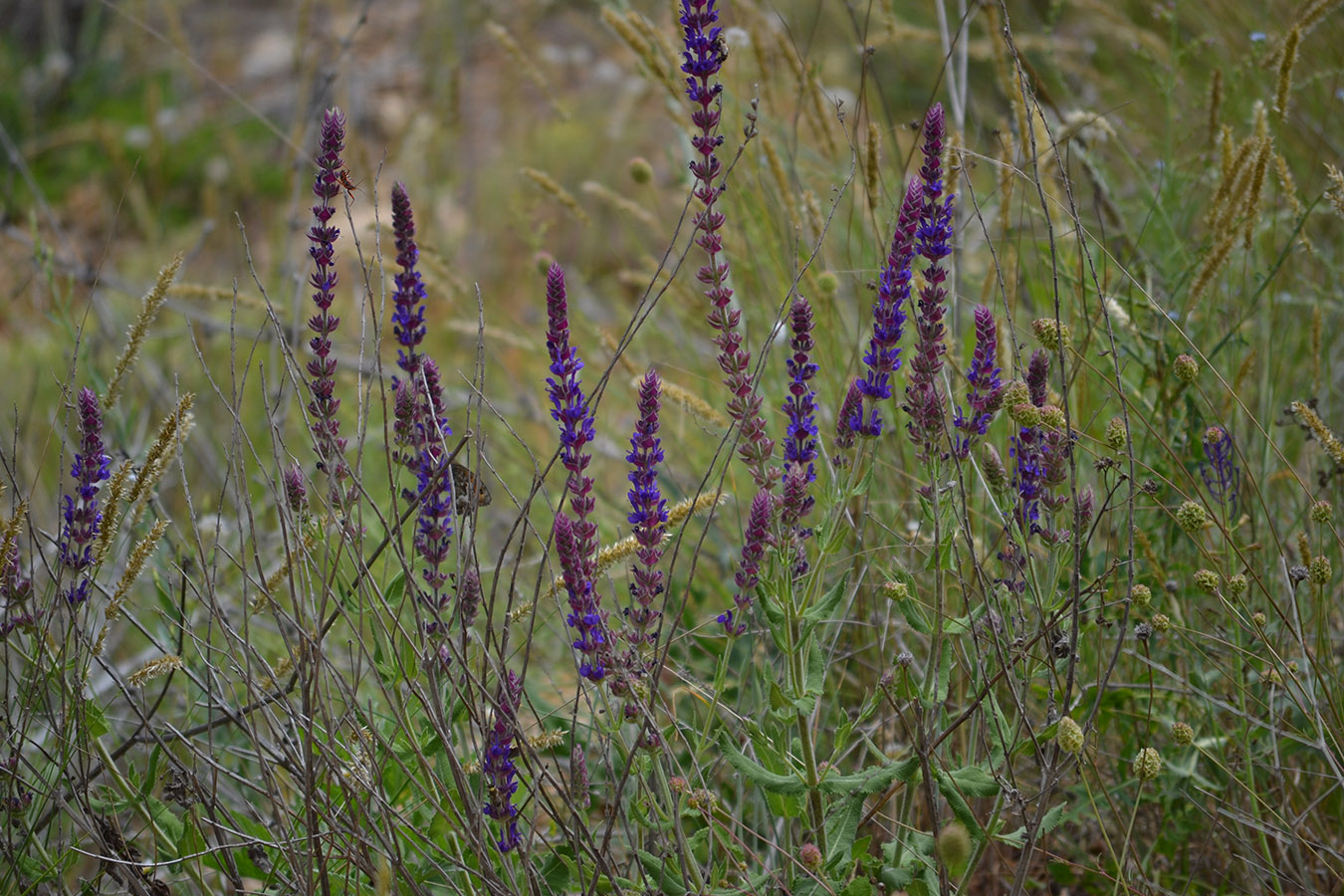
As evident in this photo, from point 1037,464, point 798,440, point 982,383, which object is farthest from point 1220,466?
point 798,440

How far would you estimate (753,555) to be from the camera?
160 cm

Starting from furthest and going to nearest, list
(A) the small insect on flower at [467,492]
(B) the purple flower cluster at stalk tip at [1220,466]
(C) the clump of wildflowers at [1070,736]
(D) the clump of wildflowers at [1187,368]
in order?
1. (B) the purple flower cluster at stalk tip at [1220,466]
2. (D) the clump of wildflowers at [1187,368]
3. (A) the small insect on flower at [467,492]
4. (C) the clump of wildflowers at [1070,736]

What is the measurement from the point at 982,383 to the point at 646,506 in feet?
1.76

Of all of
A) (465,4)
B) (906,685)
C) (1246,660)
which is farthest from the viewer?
(465,4)

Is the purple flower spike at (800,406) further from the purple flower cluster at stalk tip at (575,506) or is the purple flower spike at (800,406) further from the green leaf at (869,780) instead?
the green leaf at (869,780)

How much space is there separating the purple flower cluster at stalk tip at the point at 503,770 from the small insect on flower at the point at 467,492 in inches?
9.6

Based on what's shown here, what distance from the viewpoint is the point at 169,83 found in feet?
25.3

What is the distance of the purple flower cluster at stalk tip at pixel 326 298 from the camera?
154cm

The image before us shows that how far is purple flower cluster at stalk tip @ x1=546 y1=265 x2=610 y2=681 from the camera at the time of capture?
4.90ft

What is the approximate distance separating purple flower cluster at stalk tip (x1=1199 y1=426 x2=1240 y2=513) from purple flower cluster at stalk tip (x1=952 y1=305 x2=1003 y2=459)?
36 cm

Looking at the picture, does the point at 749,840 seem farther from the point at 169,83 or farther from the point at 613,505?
the point at 169,83

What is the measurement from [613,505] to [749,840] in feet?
4.15

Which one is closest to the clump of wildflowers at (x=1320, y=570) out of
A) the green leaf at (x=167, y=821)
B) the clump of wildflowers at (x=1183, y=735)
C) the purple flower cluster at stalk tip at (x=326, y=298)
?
the clump of wildflowers at (x=1183, y=735)

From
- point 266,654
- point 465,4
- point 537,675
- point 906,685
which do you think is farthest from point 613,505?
point 465,4
